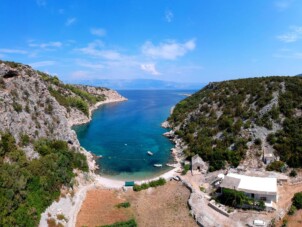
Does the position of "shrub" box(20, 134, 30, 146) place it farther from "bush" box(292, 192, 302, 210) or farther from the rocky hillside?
"bush" box(292, 192, 302, 210)

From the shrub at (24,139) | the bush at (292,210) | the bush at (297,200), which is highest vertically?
the shrub at (24,139)

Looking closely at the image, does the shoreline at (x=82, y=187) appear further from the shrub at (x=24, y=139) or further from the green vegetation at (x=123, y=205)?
the shrub at (x=24, y=139)

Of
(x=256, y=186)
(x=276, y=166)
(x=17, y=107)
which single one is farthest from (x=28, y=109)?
(x=276, y=166)

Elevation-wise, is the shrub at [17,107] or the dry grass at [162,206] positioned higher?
the shrub at [17,107]

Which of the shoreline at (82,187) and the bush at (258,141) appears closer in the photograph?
the shoreline at (82,187)

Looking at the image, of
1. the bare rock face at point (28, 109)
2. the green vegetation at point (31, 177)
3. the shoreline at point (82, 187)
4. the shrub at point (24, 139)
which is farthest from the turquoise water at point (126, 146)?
the shrub at point (24, 139)

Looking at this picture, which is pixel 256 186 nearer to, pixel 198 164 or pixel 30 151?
pixel 198 164

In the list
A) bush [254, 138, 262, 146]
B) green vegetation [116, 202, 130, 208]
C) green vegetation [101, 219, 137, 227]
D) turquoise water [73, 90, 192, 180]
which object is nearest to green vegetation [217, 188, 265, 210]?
green vegetation [101, 219, 137, 227]

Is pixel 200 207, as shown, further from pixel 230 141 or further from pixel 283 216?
pixel 230 141
